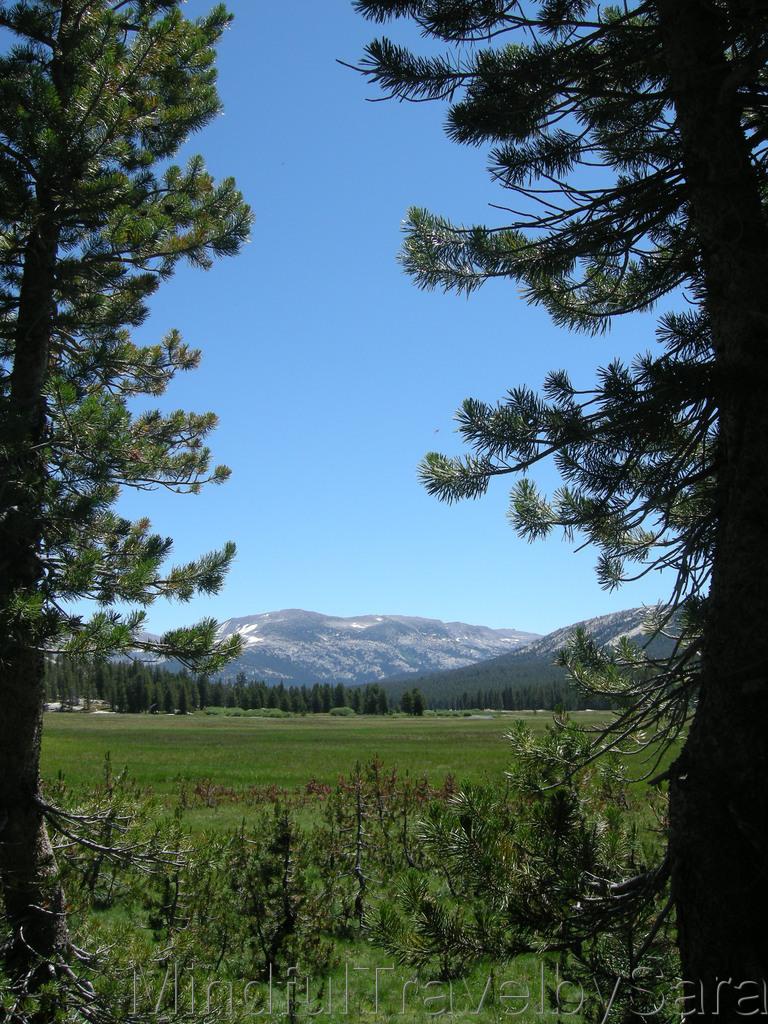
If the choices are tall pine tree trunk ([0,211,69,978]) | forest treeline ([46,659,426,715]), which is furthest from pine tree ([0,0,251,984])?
forest treeline ([46,659,426,715])

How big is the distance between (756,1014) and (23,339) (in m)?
5.87

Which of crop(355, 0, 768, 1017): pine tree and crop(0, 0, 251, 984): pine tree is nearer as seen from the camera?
crop(355, 0, 768, 1017): pine tree

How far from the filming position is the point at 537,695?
7402 inches

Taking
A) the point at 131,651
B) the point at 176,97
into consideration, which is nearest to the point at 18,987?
the point at 131,651

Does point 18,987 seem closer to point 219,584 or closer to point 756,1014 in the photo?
point 219,584

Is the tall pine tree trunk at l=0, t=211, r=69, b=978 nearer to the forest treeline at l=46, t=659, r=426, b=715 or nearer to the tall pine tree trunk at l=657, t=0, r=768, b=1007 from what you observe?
the tall pine tree trunk at l=657, t=0, r=768, b=1007

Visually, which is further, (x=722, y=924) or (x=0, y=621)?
Answer: (x=0, y=621)

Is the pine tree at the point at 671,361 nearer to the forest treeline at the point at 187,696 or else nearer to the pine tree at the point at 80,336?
the pine tree at the point at 80,336

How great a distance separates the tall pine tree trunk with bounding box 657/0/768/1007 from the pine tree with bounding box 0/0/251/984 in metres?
3.21

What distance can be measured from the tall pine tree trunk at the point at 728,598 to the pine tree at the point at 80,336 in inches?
126

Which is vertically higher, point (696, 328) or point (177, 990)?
point (696, 328)

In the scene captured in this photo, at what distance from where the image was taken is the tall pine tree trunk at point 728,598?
1.98m

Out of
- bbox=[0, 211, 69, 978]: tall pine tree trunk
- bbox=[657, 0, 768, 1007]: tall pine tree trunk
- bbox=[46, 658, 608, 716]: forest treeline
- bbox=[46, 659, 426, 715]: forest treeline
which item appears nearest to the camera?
bbox=[657, 0, 768, 1007]: tall pine tree trunk

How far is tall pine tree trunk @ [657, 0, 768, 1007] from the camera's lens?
1982mm
